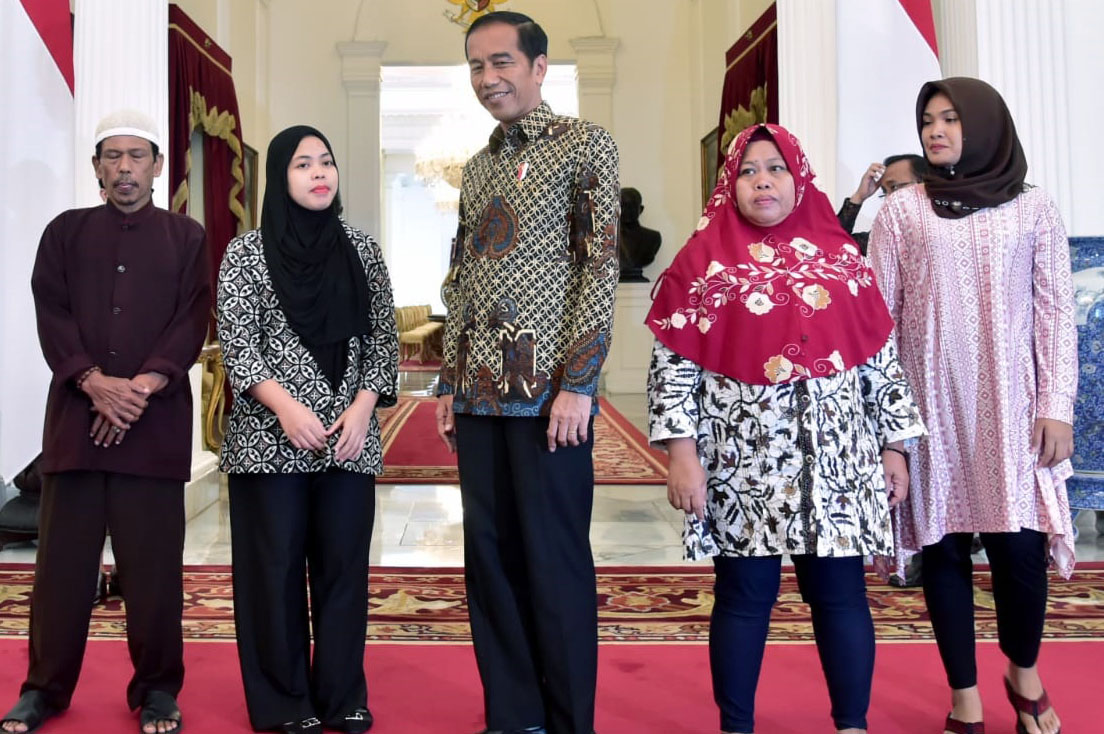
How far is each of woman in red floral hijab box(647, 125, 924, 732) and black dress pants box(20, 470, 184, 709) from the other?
118 cm

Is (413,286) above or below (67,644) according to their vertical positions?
above

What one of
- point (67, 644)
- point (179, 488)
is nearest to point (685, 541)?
point (179, 488)

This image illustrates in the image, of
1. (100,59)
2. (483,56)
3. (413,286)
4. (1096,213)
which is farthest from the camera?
(413,286)

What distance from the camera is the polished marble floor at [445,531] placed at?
3.75 metres

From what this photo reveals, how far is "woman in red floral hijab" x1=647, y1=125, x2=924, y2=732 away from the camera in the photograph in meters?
1.79

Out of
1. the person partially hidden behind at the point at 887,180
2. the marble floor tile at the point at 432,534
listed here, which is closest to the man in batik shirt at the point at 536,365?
the person partially hidden behind at the point at 887,180

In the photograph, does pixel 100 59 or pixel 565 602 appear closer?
pixel 565 602

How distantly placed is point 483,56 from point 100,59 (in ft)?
8.26

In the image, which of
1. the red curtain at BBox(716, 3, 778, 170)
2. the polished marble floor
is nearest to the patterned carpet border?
the polished marble floor

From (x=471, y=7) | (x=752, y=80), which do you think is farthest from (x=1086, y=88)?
(x=471, y=7)

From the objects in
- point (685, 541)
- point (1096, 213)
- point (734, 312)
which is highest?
point (1096, 213)

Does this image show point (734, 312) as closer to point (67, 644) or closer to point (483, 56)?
point (483, 56)

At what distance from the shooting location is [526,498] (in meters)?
1.93

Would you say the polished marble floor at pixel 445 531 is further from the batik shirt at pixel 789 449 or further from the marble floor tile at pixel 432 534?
the batik shirt at pixel 789 449
